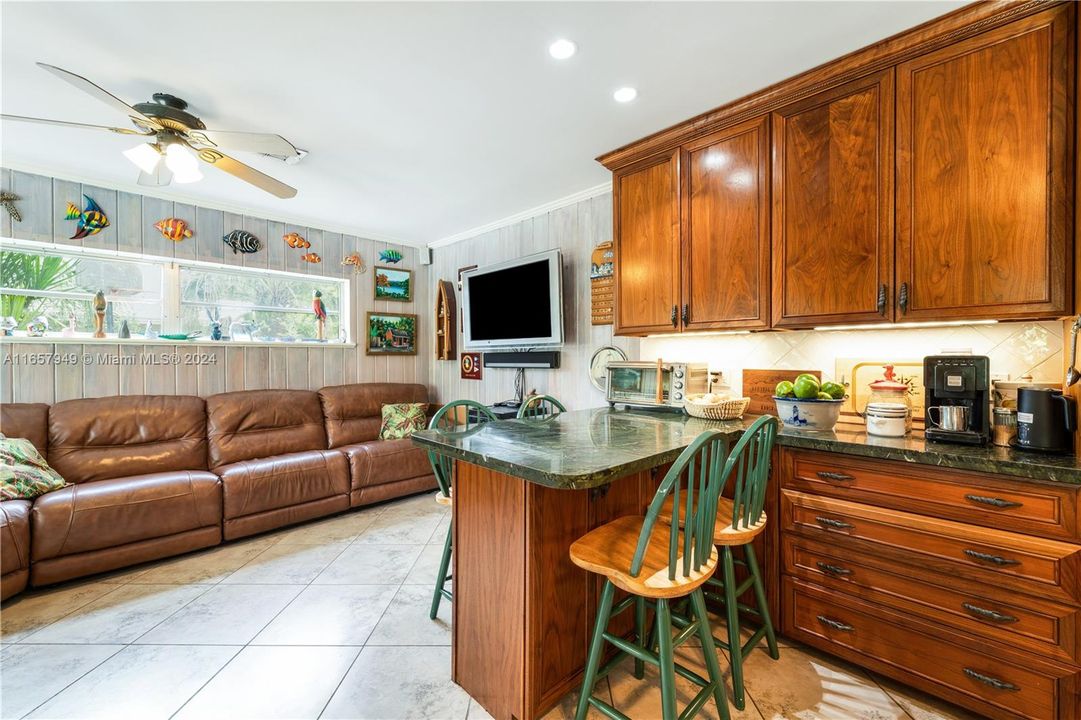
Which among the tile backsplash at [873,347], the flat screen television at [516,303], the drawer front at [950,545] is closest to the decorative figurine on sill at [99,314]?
the flat screen television at [516,303]

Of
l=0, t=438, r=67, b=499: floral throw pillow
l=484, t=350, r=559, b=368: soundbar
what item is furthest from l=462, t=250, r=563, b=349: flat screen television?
l=0, t=438, r=67, b=499: floral throw pillow

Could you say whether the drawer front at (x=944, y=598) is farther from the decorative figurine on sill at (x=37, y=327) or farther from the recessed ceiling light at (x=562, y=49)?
the decorative figurine on sill at (x=37, y=327)

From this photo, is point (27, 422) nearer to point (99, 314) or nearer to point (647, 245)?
point (99, 314)

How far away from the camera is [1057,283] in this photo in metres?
1.50

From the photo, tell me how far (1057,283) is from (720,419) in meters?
1.22

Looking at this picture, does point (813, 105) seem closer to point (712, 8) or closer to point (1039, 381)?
point (712, 8)

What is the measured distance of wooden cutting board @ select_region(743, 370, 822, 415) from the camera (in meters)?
2.37

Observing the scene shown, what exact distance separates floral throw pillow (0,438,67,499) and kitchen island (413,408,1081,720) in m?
2.59

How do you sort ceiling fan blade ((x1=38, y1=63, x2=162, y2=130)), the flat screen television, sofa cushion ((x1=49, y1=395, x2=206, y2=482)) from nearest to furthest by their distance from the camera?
ceiling fan blade ((x1=38, y1=63, x2=162, y2=130)) → sofa cushion ((x1=49, y1=395, x2=206, y2=482)) → the flat screen television

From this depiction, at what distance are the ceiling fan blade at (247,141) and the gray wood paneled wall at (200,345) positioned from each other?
5.71 feet

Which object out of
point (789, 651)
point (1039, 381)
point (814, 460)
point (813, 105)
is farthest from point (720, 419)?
point (813, 105)

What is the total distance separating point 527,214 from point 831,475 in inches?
116

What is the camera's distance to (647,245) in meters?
2.59

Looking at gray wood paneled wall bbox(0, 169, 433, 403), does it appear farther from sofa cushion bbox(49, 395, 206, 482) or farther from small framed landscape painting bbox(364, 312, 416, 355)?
sofa cushion bbox(49, 395, 206, 482)
